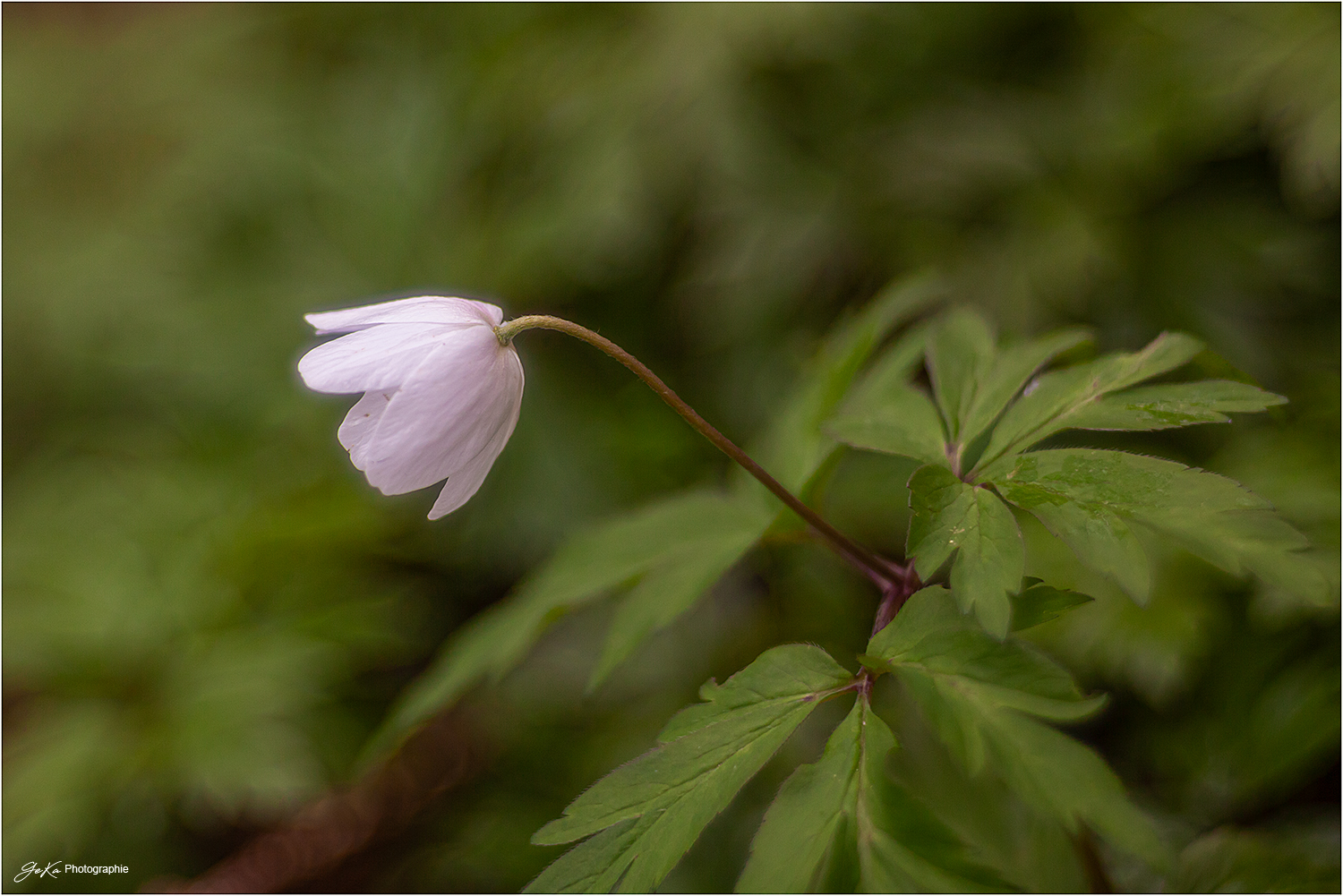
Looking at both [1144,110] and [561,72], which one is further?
[561,72]

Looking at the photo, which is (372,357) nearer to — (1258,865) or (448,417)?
(448,417)

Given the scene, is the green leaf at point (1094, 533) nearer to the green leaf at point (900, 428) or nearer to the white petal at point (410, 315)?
the green leaf at point (900, 428)

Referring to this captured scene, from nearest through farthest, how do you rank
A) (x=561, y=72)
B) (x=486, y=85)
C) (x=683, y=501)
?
(x=683, y=501) → (x=561, y=72) → (x=486, y=85)

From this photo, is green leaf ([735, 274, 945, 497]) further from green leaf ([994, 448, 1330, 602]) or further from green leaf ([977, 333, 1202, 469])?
green leaf ([994, 448, 1330, 602])

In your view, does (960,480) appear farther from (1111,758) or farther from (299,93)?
(299,93)

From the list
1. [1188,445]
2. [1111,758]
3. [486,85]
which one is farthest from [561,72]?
[1111,758]
